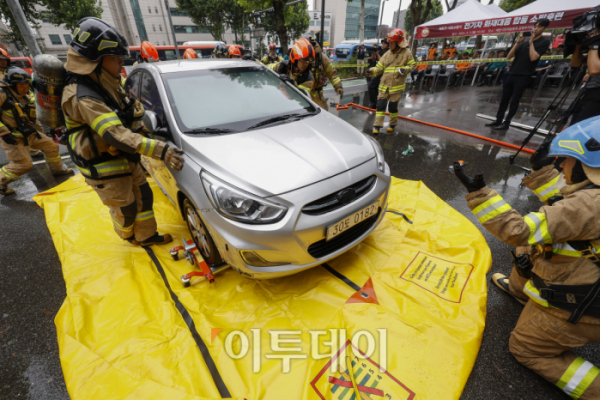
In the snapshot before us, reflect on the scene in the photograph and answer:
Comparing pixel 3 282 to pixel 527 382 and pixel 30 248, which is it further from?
pixel 527 382

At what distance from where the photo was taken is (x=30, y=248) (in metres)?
2.88

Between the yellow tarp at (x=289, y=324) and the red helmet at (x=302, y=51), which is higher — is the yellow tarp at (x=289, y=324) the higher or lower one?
the lower one

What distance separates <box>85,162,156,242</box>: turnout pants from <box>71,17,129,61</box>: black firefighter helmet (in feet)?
3.00

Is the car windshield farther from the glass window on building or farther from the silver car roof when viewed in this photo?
the glass window on building

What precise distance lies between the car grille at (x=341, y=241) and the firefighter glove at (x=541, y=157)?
1.09 meters

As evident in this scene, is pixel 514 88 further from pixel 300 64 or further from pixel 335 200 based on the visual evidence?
pixel 335 200

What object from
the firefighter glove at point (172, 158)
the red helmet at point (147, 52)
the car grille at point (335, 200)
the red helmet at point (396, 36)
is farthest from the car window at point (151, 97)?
the red helmet at point (147, 52)

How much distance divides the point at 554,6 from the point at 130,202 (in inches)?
511

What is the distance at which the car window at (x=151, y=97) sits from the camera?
243 centimetres

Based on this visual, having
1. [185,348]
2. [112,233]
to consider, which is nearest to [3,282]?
[112,233]

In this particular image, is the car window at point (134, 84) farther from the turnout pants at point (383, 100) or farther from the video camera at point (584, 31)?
the video camera at point (584, 31)

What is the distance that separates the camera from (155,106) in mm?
2557

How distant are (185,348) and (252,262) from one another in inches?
27.8

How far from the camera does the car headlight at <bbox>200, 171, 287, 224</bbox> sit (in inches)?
68.0
